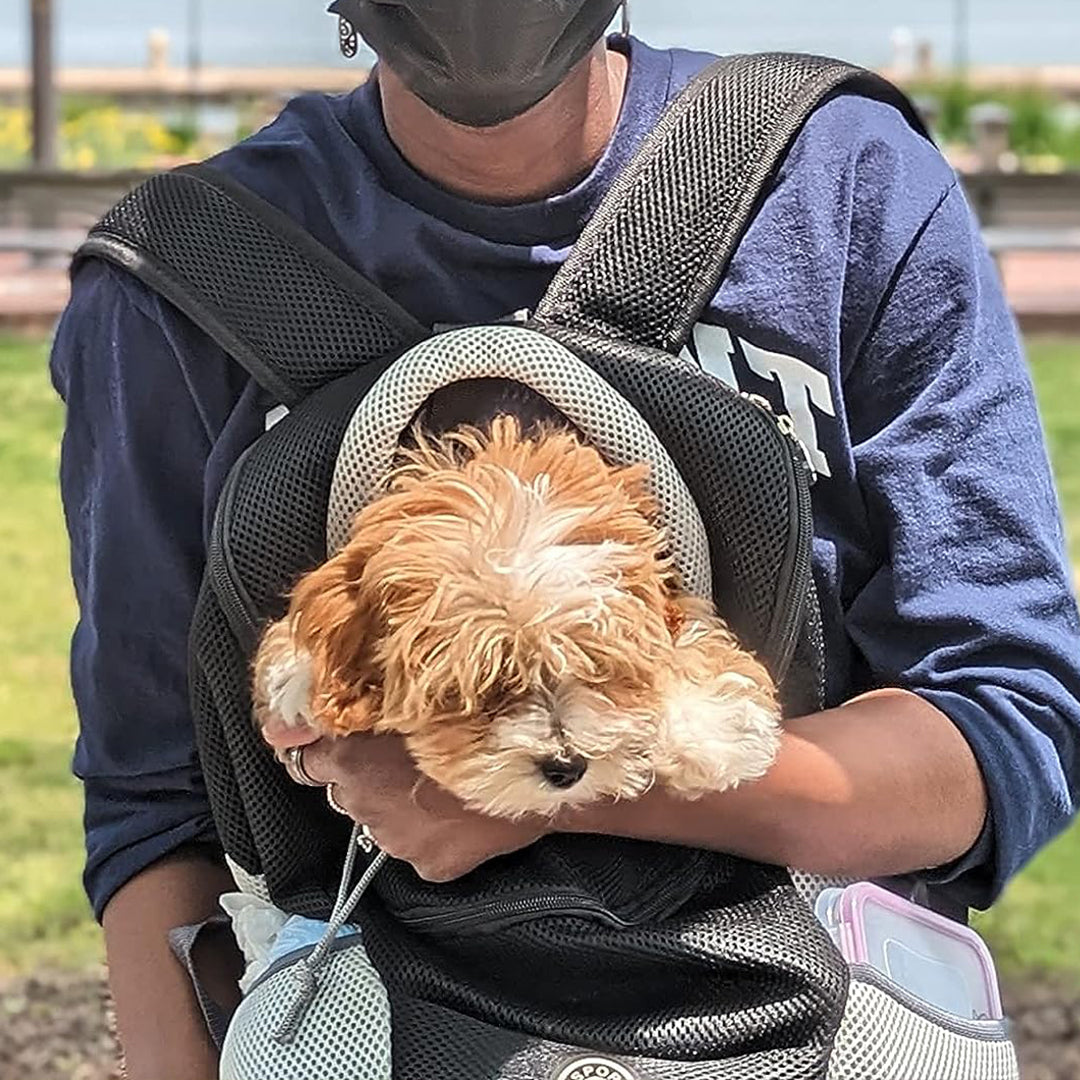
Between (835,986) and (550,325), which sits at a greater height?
(550,325)

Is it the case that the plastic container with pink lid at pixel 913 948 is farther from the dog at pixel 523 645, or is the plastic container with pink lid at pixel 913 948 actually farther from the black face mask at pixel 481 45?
the black face mask at pixel 481 45

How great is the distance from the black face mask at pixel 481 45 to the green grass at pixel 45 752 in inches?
128

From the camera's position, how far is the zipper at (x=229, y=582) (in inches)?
79.2

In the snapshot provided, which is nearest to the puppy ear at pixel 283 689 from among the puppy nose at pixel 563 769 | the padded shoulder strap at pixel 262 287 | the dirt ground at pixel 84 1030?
the puppy nose at pixel 563 769

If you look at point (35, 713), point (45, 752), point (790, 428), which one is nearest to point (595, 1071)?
point (790, 428)

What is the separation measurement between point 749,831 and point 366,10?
1007 millimetres

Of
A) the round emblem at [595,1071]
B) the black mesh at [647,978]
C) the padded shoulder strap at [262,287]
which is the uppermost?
the padded shoulder strap at [262,287]

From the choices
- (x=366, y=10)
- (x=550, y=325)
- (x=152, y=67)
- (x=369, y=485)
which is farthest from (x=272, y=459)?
(x=152, y=67)

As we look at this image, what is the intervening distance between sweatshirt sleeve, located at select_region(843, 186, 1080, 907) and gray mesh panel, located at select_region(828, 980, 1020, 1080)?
0.21 meters

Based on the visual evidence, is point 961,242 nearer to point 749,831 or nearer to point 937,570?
point 937,570

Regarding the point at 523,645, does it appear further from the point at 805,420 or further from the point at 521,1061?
the point at 805,420

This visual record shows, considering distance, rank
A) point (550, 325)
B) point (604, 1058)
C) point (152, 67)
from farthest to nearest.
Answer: point (152, 67)
point (550, 325)
point (604, 1058)

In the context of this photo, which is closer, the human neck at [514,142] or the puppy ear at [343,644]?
the puppy ear at [343,644]

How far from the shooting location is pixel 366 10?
221 centimetres
